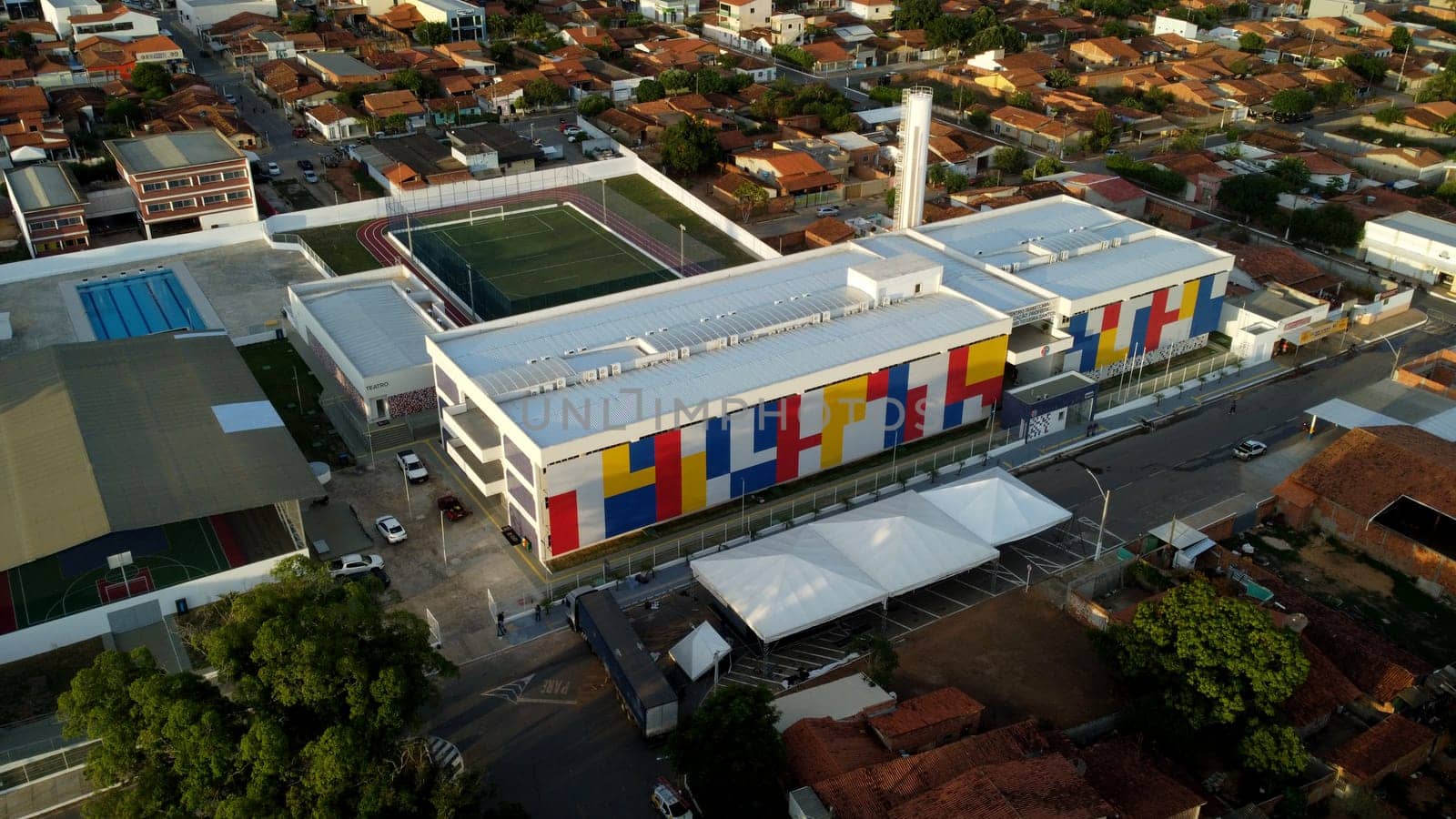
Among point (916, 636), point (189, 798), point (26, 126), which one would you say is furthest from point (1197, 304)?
point (26, 126)

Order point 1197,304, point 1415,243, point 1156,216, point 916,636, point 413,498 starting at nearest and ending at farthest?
point 916,636 → point 413,498 → point 1197,304 → point 1415,243 → point 1156,216

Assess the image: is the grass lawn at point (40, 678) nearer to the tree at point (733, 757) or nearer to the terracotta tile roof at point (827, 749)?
the tree at point (733, 757)

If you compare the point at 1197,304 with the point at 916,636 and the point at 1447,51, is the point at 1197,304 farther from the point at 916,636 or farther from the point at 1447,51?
the point at 1447,51

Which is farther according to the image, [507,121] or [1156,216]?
[507,121]

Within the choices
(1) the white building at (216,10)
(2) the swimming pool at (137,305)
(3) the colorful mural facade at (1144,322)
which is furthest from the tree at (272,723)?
(1) the white building at (216,10)

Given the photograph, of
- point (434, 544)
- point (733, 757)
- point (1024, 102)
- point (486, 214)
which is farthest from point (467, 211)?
point (733, 757)

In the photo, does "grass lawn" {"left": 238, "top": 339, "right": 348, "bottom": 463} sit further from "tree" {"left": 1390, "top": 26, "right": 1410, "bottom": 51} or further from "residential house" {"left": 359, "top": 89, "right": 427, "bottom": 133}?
"tree" {"left": 1390, "top": 26, "right": 1410, "bottom": 51}
